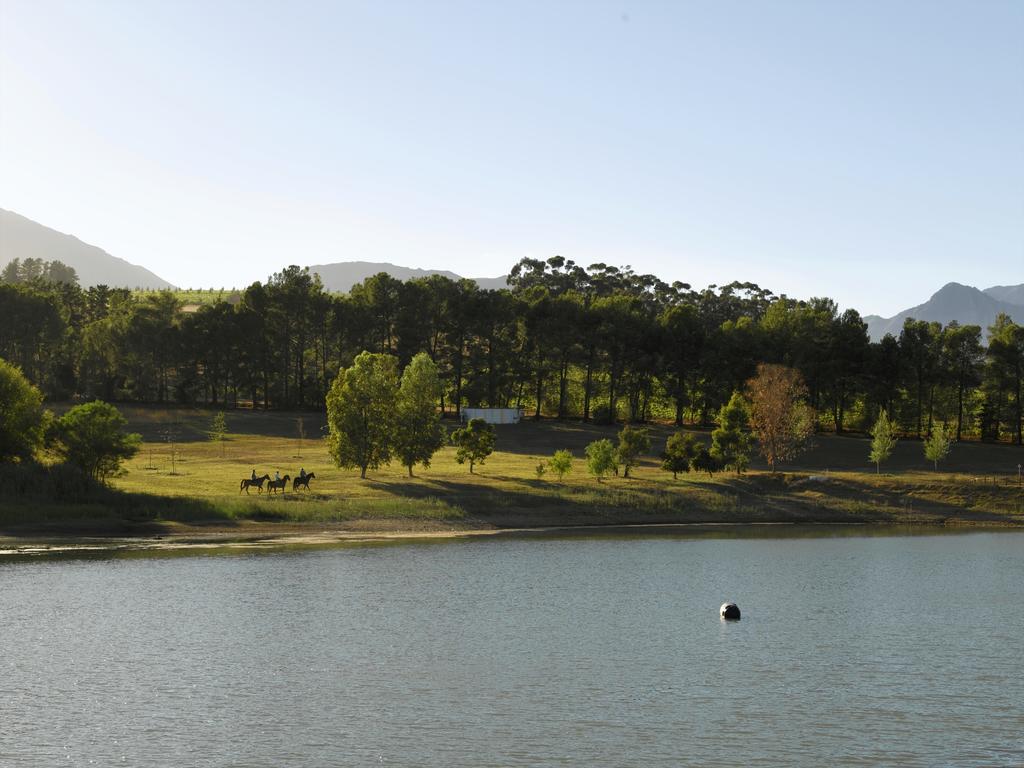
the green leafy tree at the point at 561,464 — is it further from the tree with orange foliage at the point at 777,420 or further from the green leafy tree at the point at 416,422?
the tree with orange foliage at the point at 777,420

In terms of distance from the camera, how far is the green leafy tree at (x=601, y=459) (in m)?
101

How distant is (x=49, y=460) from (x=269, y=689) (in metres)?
57.3

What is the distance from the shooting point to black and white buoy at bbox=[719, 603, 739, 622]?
49.7 m

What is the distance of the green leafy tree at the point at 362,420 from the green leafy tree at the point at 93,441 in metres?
20.8

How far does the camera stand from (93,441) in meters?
81.5

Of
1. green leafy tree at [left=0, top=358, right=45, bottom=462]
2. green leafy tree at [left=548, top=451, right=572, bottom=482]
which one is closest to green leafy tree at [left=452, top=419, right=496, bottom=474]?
green leafy tree at [left=548, top=451, right=572, bottom=482]

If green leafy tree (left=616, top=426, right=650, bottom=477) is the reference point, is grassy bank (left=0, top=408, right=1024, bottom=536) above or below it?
below

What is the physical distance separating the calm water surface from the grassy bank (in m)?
14.0

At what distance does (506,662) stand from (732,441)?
70.2m

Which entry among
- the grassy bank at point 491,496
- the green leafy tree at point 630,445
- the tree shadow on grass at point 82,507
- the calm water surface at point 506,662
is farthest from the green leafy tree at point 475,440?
the calm water surface at point 506,662

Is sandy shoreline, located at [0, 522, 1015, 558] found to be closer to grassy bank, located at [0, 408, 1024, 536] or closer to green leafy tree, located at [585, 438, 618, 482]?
grassy bank, located at [0, 408, 1024, 536]

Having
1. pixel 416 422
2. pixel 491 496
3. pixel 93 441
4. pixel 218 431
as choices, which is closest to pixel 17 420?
pixel 93 441

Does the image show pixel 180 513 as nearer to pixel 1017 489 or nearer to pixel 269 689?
pixel 269 689

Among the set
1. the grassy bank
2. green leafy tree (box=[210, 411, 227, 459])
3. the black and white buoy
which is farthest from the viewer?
green leafy tree (box=[210, 411, 227, 459])
